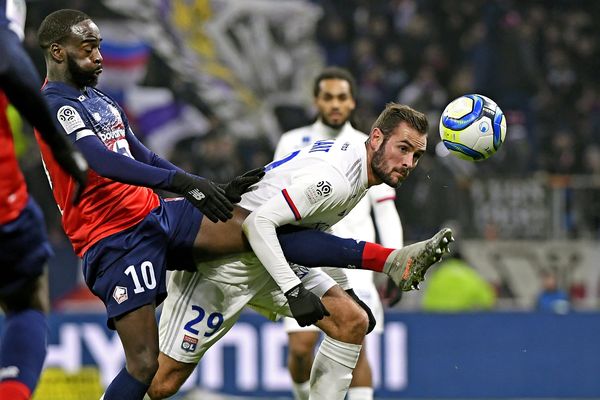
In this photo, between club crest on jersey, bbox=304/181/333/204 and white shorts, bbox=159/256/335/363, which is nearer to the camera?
club crest on jersey, bbox=304/181/333/204

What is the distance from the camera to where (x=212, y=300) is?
546 centimetres

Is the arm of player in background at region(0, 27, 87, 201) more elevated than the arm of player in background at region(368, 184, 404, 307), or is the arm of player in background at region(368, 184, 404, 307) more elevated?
the arm of player in background at region(0, 27, 87, 201)

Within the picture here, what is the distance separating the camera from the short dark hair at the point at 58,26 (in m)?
4.97

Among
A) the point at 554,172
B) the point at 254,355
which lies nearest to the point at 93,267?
the point at 254,355

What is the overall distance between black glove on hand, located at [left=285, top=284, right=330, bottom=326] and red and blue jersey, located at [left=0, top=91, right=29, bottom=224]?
4.56 feet

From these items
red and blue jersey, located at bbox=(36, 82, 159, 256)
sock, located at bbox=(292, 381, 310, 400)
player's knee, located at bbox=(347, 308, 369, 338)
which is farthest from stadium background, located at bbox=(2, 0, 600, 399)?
red and blue jersey, located at bbox=(36, 82, 159, 256)

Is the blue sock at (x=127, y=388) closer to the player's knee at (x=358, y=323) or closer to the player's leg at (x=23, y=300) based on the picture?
the player's leg at (x=23, y=300)

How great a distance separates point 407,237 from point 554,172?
110 inches

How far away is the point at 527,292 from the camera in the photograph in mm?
12773

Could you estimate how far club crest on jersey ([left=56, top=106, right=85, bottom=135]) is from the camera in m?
4.89

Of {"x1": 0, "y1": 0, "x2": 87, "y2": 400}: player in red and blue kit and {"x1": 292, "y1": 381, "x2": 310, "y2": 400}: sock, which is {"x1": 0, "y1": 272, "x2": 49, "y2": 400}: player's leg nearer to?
{"x1": 0, "y1": 0, "x2": 87, "y2": 400}: player in red and blue kit

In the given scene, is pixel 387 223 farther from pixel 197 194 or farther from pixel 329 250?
pixel 197 194

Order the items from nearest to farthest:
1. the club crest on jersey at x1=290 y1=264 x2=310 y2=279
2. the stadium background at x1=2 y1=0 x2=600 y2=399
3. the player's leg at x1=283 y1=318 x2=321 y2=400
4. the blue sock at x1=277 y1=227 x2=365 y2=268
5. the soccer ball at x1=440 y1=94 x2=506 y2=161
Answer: the blue sock at x1=277 y1=227 x2=365 y2=268, the club crest on jersey at x1=290 y1=264 x2=310 y2=279, the soccer ball at x1=440 y1=94 x2=506 y2=161, the player's leg at x1=283 y1=318 x2=321 y2=400, the stadium background at x1=2 y1=0 x2=600 y2=399

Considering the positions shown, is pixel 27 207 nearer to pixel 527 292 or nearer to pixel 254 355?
pixel 254 355
